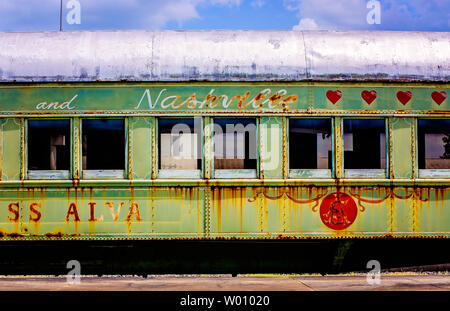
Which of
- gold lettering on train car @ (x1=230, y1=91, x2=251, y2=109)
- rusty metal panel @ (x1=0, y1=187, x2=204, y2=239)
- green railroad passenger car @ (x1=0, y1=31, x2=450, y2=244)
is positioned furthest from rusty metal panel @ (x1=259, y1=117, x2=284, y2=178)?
rusty metal panel @ (x1=0, y1=187, x2=204, y2=239)

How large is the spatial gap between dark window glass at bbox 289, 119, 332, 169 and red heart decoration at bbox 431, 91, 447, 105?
1.19 meters

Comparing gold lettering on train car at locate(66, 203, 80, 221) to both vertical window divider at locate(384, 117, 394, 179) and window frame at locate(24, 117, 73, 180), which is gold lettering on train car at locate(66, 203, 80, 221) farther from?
vertical window divider at locate(384, 117, 394, 179)

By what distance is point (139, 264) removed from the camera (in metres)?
5.91

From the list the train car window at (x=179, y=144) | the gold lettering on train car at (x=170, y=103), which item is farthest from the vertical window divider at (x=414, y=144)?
the gold lettering on train car at (x=170, y=103)

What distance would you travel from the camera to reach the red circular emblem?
577 cm

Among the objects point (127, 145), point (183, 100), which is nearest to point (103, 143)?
point (127, 145)

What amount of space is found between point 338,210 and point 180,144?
181 centimetres

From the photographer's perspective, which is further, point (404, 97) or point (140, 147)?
point (404, 97)

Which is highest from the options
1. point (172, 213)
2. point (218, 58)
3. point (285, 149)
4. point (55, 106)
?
point (218, 58)

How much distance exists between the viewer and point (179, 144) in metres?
5.83

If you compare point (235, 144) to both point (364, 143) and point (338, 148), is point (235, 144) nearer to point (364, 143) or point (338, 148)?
point (338, 148)

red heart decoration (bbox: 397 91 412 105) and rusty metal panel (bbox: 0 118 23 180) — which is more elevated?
red heart decoration (bbox: 397 91 412 105)
